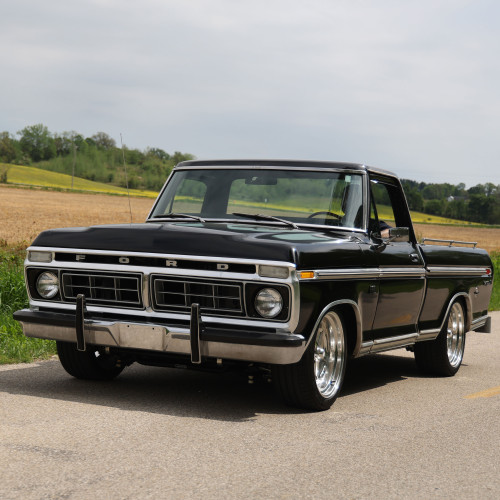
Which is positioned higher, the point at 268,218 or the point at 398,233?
the point at 268,218

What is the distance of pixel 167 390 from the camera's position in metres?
6.95

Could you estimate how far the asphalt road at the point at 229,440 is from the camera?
171 inches

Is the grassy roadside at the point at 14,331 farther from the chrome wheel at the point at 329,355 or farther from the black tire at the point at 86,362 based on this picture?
the chrome wheel at the point at 329,355

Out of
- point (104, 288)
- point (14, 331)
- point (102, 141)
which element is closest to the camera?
point (104, 288)

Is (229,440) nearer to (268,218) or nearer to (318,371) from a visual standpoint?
(318,371)

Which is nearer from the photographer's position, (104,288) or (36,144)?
(104,288)

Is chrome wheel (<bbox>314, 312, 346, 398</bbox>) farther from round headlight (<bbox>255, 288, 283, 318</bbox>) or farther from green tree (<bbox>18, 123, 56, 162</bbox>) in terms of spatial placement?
green tree (<bbox>18, 123, 56, 162</bbox>)

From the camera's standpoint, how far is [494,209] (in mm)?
76000

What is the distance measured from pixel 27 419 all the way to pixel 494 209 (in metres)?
74.2

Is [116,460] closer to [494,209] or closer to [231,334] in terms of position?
[231,334]

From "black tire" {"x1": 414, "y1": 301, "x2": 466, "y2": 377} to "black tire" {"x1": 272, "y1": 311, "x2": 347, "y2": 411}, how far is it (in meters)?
2.25

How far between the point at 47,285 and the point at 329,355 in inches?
86.8

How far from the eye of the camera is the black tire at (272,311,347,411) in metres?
6.09

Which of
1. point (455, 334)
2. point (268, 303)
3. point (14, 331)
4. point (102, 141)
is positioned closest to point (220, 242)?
point (268, 303)
